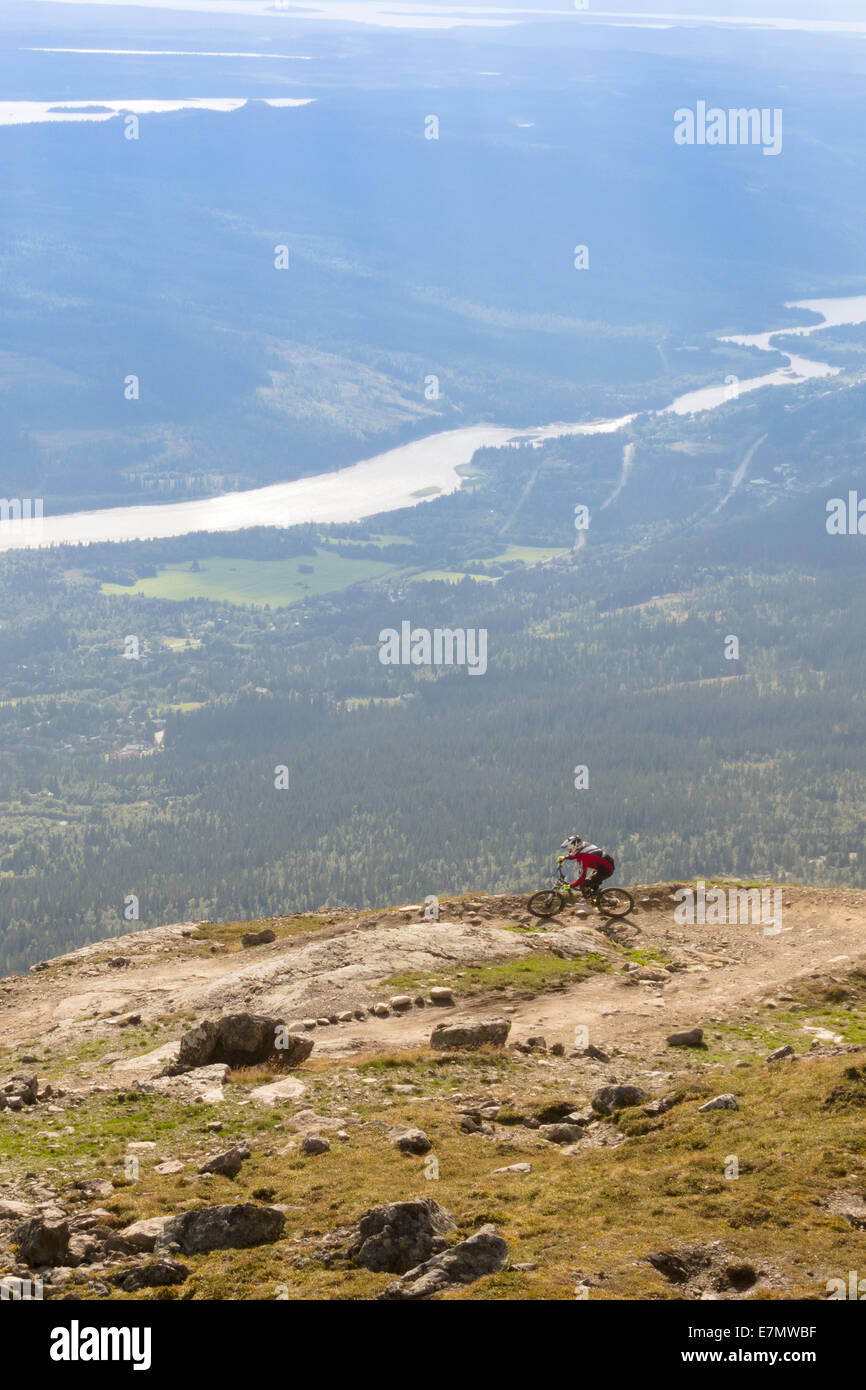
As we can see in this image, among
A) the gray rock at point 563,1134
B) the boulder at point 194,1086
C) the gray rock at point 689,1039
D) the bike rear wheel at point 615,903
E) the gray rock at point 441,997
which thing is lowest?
the gray rock at point 563,1134

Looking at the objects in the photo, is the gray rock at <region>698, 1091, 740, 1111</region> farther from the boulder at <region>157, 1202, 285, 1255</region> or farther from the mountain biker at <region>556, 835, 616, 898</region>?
the mountain biker at <region>556, 835, 616, 898</region>

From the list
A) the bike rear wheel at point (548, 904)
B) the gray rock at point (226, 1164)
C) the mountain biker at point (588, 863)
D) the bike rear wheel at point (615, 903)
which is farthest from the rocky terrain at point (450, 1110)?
the mountain biker at point (588, 863)

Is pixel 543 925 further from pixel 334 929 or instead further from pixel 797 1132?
pixel 797 1132

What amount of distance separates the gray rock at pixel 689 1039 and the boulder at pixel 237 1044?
11.4m

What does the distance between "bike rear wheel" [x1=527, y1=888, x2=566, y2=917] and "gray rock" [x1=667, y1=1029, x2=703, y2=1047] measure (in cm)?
1615

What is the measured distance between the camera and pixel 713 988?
50000 mm

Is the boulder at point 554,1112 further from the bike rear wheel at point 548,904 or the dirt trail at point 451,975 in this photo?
the bike rear wheel at point 548,904

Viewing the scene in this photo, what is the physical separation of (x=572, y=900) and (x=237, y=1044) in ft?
73.1

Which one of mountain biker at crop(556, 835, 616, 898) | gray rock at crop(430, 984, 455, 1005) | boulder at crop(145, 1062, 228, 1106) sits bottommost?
boulder at crop(145, 1062, 228, 1106)

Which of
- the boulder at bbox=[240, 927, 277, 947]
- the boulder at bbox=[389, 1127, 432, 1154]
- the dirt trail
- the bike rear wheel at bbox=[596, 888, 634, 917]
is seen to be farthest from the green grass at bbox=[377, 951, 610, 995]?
the boulder at bbox=[389, 1127, 432, 1154]

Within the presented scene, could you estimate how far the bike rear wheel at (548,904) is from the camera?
59062 mm

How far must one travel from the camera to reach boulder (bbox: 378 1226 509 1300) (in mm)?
23078

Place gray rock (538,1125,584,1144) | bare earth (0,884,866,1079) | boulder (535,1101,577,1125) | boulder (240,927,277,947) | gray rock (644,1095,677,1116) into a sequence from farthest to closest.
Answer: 1. boulder (240,927,277,947)
2. bare earth (0,884,866,1079)
3. boulder (535,1101,577,1125)
4. gray rock (644,1095,677,1116)
5. gray rock (538,1125,584,1144)
